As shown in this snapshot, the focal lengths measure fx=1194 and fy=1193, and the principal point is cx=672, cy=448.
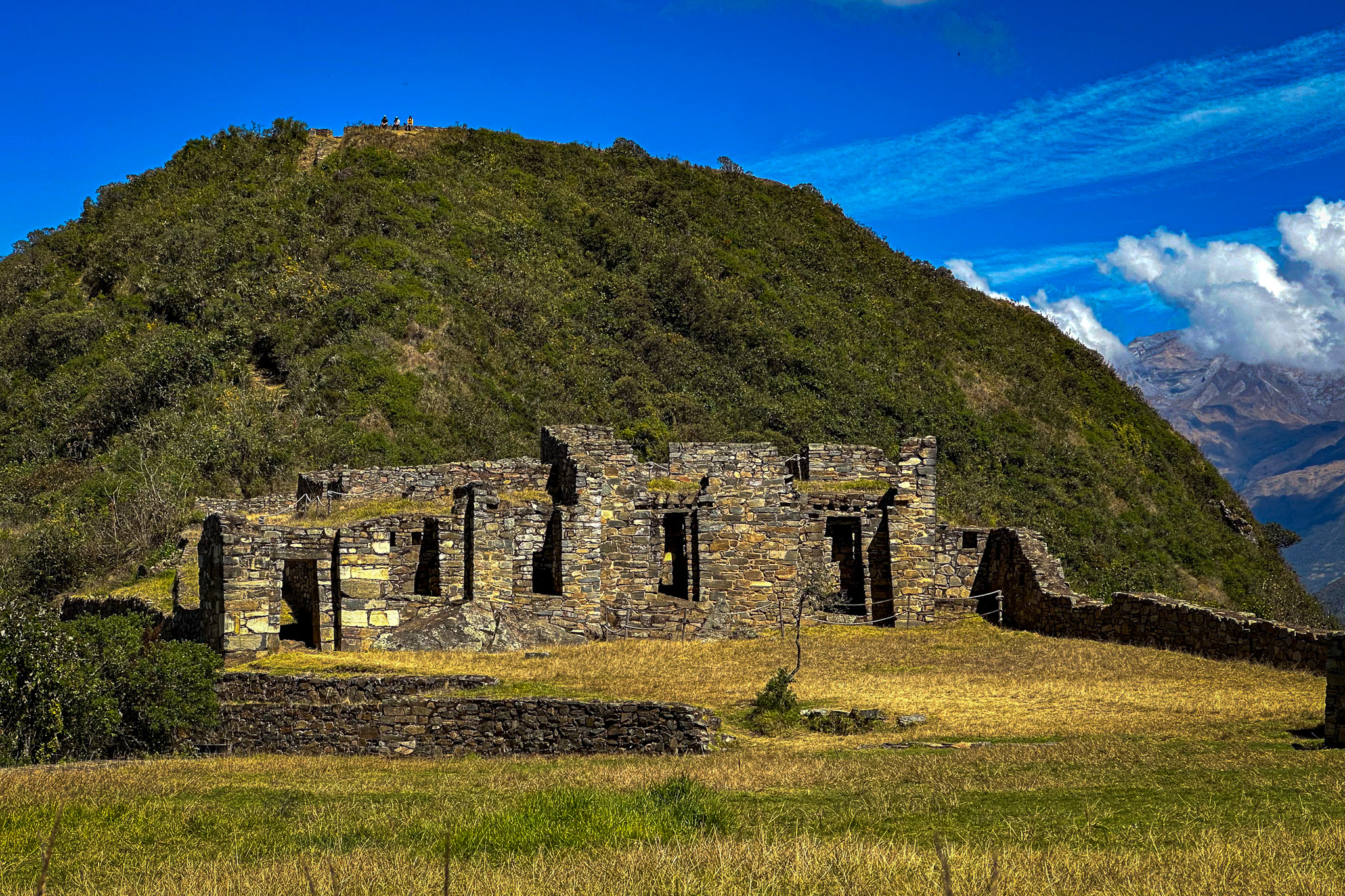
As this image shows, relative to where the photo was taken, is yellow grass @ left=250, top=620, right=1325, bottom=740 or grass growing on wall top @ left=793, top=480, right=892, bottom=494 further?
grass growing on wall top @ left=793, top=480, right=892, bottom=494

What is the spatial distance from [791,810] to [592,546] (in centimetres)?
1580

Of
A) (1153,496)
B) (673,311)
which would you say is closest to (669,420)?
(673,311)

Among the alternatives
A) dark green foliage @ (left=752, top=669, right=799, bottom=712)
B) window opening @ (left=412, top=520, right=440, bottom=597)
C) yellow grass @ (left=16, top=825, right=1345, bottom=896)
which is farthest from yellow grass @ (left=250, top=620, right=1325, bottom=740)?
yellow grass @ (left=16, top=825, right=1345, bottom=896)

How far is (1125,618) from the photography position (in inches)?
911

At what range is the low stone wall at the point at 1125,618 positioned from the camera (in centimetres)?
1866

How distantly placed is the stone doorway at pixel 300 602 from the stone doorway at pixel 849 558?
39.0ft

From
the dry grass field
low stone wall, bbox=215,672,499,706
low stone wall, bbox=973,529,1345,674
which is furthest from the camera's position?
low stone wall, bbox=973,529,1345,674

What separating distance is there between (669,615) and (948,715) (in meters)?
10.1

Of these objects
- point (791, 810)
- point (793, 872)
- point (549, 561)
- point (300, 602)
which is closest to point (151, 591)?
point (300, 602)

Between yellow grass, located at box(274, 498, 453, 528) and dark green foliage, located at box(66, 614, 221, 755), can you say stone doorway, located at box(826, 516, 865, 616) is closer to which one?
yellow grass, located at box(274, 498, 453, 528)

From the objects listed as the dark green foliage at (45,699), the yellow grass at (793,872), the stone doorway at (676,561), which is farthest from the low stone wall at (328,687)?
the stone doorway at (676,561)

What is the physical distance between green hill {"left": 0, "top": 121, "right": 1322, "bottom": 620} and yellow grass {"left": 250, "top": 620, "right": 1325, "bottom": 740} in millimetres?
18258

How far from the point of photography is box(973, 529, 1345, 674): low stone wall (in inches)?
734

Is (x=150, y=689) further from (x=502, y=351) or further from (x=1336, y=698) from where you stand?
(x=502, y=351)
